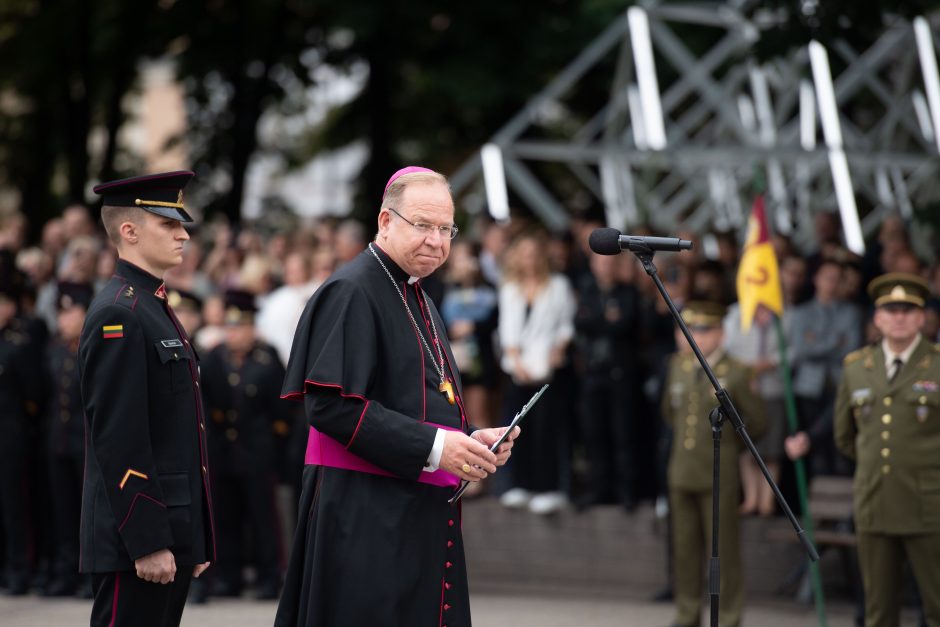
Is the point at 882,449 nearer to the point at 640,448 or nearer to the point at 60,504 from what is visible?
the point at 640,448

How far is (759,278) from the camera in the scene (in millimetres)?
9500

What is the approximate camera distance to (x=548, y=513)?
38.8ft

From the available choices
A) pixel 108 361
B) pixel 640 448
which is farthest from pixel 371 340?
pixel 640 448

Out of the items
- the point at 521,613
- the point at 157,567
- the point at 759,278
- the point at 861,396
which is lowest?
the point at 521,613

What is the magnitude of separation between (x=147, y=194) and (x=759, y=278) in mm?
5055

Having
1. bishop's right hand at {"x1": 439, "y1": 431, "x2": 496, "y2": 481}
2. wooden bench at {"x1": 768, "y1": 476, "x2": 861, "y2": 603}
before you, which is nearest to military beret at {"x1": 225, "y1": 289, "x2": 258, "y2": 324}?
wooden bench at {"x1": 768, "y1": 476, "x2": 861, "y2": 603}

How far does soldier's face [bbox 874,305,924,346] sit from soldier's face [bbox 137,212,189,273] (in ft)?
13.8

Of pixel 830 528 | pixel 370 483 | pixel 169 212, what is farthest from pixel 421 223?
pixel 830 528

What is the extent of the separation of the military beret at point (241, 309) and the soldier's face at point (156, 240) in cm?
548

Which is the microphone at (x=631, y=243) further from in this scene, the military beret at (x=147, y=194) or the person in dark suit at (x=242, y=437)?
the person in dark suit at (x=242, y=437)

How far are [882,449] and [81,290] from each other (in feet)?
19.0

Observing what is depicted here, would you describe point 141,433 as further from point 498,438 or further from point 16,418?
point 16,418

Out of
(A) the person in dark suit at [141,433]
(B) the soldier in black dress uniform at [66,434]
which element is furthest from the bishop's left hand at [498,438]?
(B) the soldier in black dress uniform at [66,434]

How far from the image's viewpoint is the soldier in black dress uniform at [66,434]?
34.8 ft
